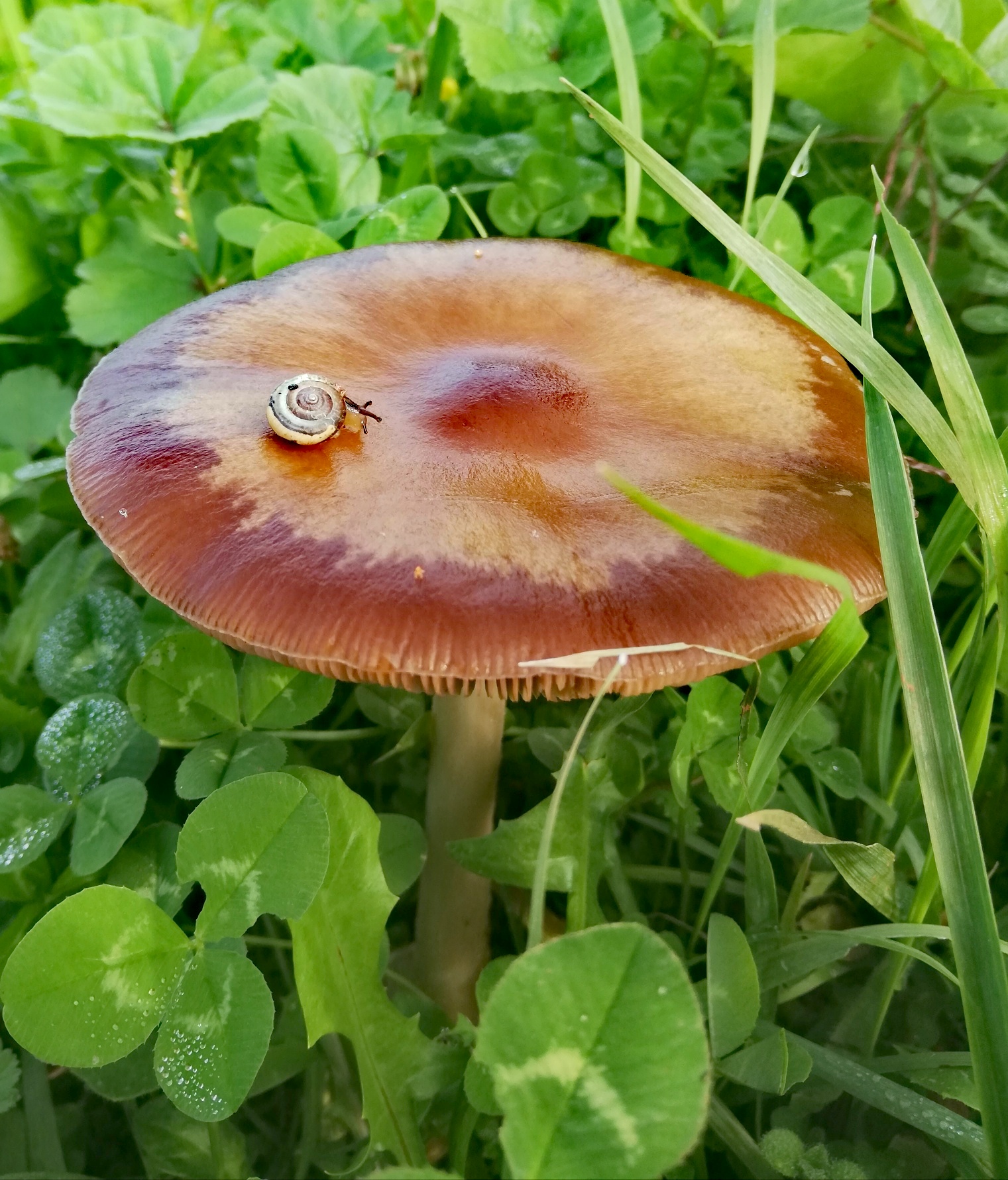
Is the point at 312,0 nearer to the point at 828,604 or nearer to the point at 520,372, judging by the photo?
the point at 520,372

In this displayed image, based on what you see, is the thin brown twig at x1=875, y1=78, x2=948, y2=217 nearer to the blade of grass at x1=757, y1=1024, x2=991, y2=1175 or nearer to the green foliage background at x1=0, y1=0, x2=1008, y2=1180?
the green foliage background at x1=0, y1=0, x2=1008, y2=1180

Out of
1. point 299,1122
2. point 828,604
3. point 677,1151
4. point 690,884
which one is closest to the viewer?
point 677,1151

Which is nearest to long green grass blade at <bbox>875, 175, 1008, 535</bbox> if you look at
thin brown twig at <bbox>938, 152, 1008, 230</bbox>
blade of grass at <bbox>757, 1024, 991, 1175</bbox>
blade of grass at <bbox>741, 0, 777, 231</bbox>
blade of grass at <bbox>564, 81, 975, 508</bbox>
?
blade of grass at <bbox>564, 81, 975, 508</bbox>

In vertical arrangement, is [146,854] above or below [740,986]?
below

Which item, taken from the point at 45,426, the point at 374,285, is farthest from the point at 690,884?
the point at 45,426

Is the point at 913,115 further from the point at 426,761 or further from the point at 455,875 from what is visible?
the point at 455,875

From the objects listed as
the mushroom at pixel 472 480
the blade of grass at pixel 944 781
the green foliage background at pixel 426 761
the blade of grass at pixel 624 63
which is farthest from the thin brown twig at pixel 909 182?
the blade of grass at pixel 944 781

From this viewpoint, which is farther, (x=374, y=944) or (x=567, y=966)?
(x=374, y=944)
